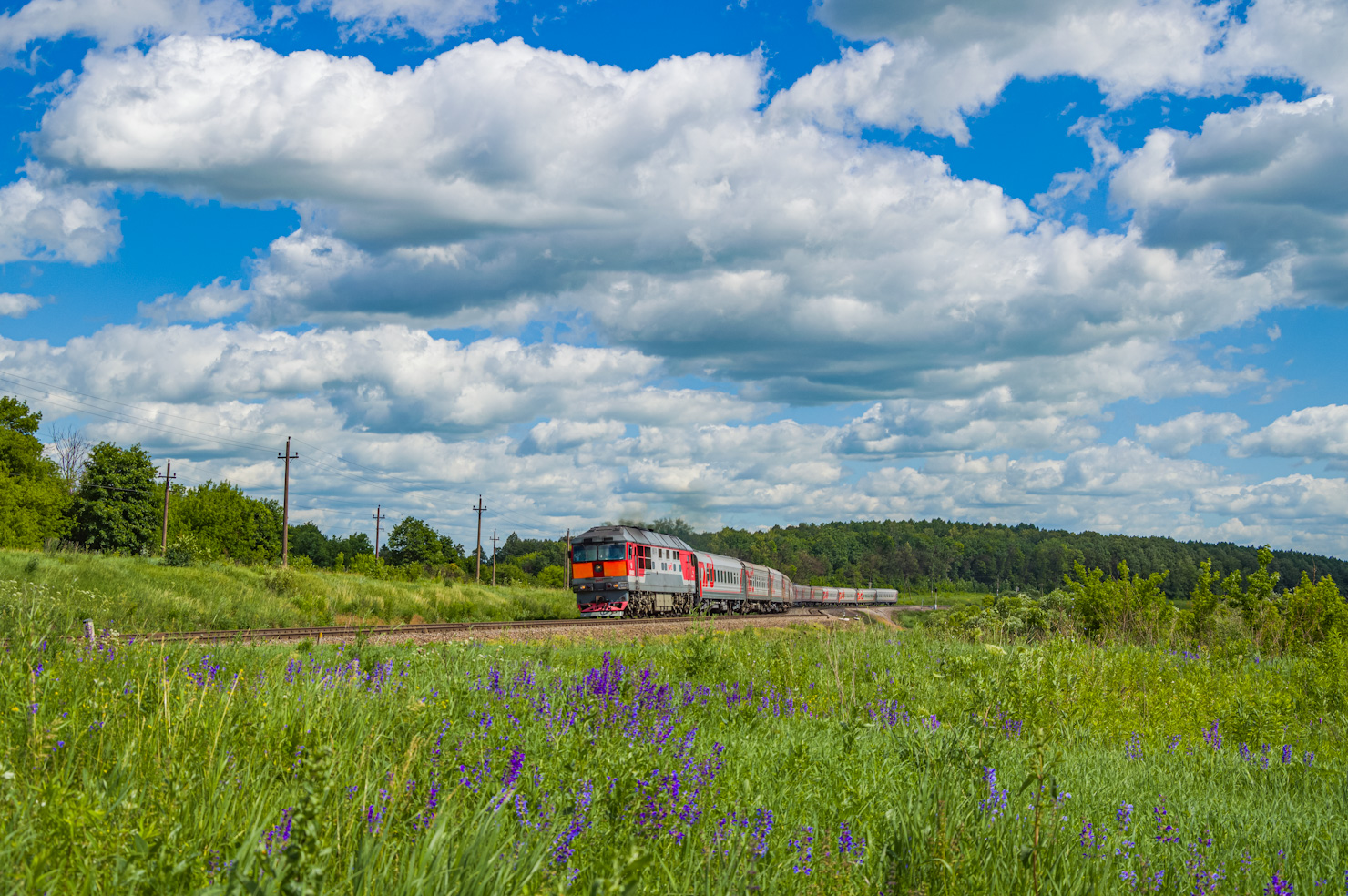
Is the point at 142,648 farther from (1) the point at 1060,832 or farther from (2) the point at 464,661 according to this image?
(1) the point at 1060,832

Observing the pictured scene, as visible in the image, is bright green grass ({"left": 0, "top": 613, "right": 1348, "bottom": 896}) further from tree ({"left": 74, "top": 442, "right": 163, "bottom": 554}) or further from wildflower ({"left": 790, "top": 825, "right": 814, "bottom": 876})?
tree ({"left": 74, "top": 442, "right": 163, "bottom": 554})

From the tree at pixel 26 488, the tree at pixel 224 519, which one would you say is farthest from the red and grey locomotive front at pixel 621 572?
the tree at pixel 224 519

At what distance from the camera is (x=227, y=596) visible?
942 inches

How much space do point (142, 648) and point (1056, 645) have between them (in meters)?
10.1

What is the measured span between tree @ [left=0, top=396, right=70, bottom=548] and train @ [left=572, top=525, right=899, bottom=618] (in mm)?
42665

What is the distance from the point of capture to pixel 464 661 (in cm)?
855

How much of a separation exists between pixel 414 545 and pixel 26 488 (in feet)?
150

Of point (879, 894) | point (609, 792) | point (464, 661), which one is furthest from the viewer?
point (464, 661)

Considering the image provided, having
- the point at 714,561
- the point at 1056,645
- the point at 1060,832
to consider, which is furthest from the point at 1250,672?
the point at 714,561

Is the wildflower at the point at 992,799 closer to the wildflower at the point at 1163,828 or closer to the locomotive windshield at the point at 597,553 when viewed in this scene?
the wildflower at the point at 1163,828

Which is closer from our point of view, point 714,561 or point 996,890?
point 996,890

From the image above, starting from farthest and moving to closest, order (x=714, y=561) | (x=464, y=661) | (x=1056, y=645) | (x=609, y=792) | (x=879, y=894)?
(x=714, y=561), (x=1056, y=645), (x=464, y=661), (x=609, y=792), (x=879, y=894)

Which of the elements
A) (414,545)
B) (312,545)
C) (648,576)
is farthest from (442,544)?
(648,576)

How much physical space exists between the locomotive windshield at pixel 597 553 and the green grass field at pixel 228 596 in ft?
9.01
